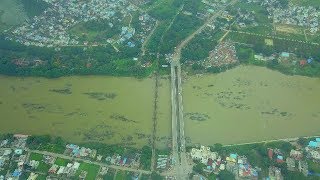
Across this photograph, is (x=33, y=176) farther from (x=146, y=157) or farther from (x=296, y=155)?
(x=296, y=155)

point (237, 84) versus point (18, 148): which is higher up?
point (237, 84)

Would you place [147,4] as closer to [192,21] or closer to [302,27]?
[192,21]

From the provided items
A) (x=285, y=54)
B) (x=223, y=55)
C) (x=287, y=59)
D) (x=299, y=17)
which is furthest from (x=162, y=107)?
(x=299, y=17)

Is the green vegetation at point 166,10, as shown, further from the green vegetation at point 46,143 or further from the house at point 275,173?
the house at point 275,173

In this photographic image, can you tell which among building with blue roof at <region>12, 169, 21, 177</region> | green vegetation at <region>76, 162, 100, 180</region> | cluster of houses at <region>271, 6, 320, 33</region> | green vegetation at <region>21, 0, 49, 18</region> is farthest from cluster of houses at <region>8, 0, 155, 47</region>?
building with blue roof at <region>12, 169, 21, 177</region>

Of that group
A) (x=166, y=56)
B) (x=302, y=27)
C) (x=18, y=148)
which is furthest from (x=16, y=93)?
(x=302, y=27)

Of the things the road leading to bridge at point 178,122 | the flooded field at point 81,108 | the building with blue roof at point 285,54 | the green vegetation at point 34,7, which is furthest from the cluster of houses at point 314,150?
the green vegetation at point 34,7

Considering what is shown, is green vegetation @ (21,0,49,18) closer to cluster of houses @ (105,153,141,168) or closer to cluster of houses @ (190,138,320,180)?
cluster of houses @ (105,153,141,168)
